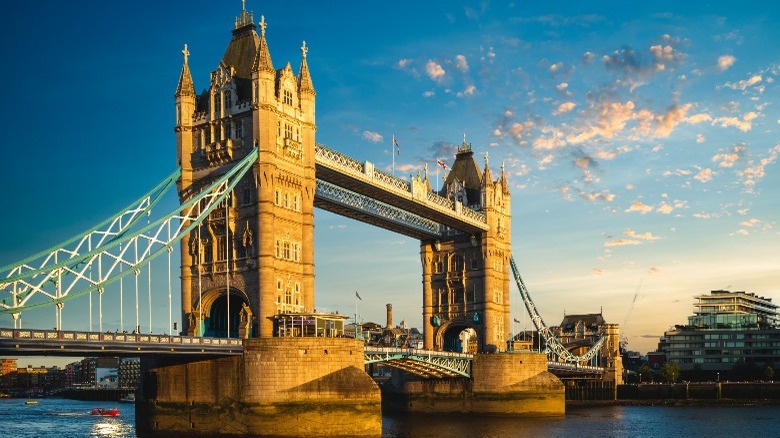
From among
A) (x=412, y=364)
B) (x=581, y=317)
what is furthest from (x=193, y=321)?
(x=581, y=317)

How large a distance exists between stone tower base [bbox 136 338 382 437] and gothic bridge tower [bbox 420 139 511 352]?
41.7 meters

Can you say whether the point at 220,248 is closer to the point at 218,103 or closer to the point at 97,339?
the point at 218,103

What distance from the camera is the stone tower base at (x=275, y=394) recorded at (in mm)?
57281

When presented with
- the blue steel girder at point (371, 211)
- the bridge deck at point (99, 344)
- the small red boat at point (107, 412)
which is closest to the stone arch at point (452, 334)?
the blue steel girder at point (371, 211)

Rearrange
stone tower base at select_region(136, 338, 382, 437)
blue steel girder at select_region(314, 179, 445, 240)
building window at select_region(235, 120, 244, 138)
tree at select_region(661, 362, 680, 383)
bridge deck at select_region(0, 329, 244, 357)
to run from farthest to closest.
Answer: tree at select_region(661, 362, 680, 383) < blue steel girder at select_region(314, 179, 445, 240) < building window at select_region(235, 120, 244, 138) < stone tower base at select_region(136, 338, 382, 437) < bridge deck at select_region(0, 329, 244, 357)

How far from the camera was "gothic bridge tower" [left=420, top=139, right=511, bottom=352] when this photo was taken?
10069 cm

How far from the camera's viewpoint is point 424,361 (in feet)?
269

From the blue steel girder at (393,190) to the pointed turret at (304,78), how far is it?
4442 millimetres

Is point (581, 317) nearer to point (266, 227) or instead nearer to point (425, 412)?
point (425, 412)

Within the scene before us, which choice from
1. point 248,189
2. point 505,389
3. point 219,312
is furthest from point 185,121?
point 505,389

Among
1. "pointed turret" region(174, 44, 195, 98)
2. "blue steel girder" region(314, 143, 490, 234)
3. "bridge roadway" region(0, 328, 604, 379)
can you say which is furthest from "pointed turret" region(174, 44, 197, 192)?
"bridge roadway" region(0, 328, 604, 379)

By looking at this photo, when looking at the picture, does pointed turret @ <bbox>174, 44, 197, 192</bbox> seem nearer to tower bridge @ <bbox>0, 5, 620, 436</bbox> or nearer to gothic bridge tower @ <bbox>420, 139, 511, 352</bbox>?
tower bridge @ <bbox>0, 5, 620, 436</bbox>

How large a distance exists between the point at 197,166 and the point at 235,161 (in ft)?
12.0

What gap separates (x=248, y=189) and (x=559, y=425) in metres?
33.9
